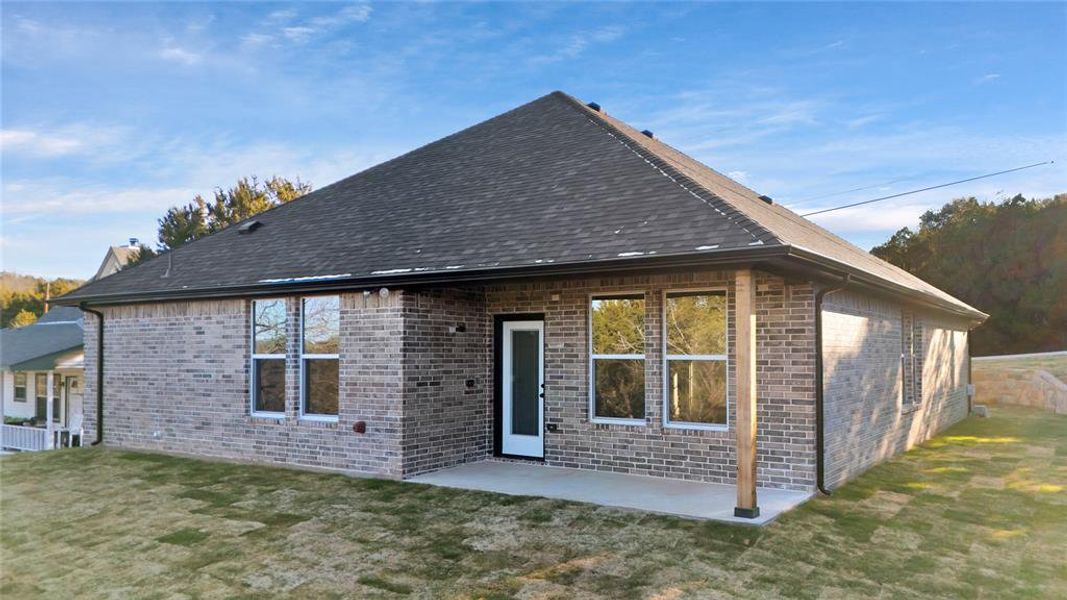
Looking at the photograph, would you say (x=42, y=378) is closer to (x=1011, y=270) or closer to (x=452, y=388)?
(x=452, y=388)

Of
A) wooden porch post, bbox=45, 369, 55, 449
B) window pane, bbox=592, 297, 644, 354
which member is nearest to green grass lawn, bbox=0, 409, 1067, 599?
window pane, bbox=592, 297, 644, 354

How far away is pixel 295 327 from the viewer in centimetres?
1109

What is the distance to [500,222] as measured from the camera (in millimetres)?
10375

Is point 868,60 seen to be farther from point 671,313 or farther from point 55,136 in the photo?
point 55,136

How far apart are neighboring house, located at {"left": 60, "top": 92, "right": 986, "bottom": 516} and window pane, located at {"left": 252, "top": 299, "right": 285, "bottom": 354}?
3cm

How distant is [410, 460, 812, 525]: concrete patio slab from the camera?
768cm

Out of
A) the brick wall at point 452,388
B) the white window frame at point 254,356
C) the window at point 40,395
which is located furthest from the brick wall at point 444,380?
the window at point 40,395

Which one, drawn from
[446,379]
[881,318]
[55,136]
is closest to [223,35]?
[55,136]

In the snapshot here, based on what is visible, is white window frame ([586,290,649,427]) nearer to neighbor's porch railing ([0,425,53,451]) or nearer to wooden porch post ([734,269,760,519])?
wooden porch post ([734,269,760,519])

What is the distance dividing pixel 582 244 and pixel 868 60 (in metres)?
11.6

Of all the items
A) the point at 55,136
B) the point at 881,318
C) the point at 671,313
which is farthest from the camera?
the point at 55,136

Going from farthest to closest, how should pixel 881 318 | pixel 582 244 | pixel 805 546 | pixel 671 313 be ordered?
1. pixel 881 318
2. pixel 671 313
3. pixel 582 244
4. pixel 805 546

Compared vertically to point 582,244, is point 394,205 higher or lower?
higher

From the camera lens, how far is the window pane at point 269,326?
11.3 metres
